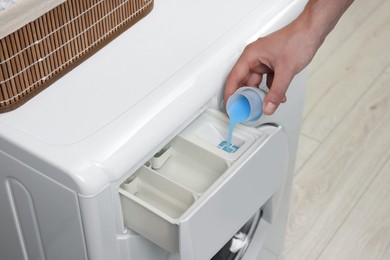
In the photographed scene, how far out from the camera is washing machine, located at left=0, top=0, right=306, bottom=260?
798mm

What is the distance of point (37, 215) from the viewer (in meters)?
0.87

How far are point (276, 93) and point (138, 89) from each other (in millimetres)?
215

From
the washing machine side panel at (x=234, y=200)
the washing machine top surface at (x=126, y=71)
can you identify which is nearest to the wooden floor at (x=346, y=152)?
the washing machine side panel at (x=234, y=200)

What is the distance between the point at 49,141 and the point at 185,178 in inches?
8.5

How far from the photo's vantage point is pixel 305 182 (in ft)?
6.16

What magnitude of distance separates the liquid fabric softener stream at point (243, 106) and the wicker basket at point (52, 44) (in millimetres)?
194

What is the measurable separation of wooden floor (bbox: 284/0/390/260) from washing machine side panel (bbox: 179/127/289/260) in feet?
2.64

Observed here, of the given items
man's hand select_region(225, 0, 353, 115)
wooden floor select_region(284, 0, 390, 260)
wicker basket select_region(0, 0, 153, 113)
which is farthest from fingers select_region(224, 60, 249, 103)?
wooden floor select_region(284, 0, 390, 260)

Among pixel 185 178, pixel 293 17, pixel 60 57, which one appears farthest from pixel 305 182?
pixel 60 57

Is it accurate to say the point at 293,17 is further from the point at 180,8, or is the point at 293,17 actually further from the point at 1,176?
the point at 1,176

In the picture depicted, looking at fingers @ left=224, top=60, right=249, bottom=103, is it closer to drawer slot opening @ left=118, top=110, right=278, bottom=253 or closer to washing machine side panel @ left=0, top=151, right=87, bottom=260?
drawer slot opening @ left=118, top=110, right=278, bottom=253

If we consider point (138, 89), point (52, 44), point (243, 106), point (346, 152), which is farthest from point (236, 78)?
point (346, 152)

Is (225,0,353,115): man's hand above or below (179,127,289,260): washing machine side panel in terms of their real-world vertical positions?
above

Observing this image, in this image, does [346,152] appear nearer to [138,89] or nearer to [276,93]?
[276,93]
